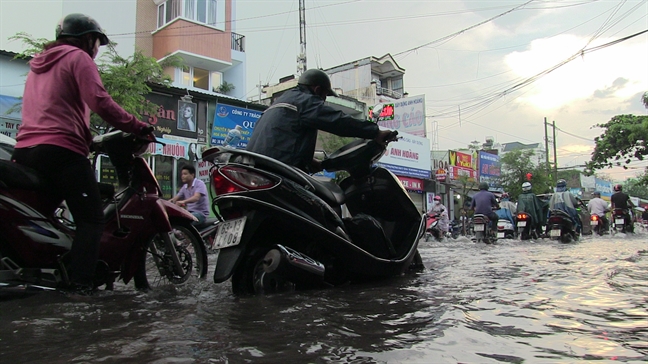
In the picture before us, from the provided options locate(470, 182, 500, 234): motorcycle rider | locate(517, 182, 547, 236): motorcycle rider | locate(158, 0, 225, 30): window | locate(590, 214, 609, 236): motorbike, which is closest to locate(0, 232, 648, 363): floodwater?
locate(470, 182, 500, 234): motorcycle rider

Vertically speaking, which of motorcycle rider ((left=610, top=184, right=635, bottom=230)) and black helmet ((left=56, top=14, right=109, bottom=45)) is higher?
black helmet ((left=56, top=14, right=109, bottom=45))

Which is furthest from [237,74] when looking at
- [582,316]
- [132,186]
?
[582,316]

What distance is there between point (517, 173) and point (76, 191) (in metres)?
36.0

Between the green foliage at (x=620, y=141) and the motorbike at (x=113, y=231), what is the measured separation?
85.4ft

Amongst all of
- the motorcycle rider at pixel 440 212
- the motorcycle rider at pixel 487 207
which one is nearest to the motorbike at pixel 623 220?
the motorcycle rider at pixel 440 212

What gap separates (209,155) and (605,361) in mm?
2152

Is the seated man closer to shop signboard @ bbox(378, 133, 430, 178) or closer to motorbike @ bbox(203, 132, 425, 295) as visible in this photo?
motorbike @ bbox(203, 132, 425, 295)

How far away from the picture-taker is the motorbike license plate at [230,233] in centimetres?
269

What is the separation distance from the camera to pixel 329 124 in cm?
303

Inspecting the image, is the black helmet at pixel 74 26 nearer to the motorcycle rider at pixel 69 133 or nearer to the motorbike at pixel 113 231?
the motorcycle rider at pixel 69 133

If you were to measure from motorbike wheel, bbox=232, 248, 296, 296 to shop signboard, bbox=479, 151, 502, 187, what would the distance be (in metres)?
34.4

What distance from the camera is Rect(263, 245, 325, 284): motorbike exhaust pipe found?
2.67 metres

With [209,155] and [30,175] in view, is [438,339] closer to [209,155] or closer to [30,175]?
[209,155]

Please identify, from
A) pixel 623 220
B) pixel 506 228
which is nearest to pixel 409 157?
pixel 623 220
